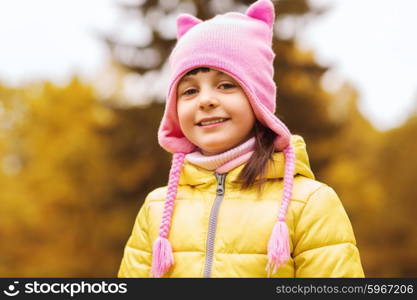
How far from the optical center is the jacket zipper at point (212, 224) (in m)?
2.64

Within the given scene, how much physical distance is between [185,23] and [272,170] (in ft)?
3.21

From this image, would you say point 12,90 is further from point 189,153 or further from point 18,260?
point 189,153

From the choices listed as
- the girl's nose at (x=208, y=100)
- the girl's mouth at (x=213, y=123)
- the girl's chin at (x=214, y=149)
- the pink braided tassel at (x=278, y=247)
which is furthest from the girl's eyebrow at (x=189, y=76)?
the pink braided tassel at (x=278, y=247)

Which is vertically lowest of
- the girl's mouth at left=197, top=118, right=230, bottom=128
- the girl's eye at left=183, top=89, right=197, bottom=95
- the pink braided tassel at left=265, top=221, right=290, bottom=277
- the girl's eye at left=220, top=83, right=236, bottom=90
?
the pink braided tassel at left=265, top=221, right=290, bottom=277

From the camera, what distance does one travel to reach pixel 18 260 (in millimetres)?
13562

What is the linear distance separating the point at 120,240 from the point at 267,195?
31.8ft

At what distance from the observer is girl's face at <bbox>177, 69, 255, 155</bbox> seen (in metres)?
2.78

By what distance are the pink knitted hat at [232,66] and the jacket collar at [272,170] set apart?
0.11 feet

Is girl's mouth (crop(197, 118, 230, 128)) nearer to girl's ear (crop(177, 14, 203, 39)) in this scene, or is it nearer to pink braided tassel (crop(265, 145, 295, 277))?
pink braided tassel (crop(265, 145, 295, 277))

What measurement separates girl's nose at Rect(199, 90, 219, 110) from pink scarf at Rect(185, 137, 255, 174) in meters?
0.23

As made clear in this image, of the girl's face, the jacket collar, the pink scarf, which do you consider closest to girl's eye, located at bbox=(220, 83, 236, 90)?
the girl's face

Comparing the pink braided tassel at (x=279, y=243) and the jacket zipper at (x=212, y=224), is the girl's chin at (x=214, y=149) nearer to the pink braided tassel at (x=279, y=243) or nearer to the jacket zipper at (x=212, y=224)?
the jacket zipper at (x=212, y=224)

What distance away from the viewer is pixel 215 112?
109 inches

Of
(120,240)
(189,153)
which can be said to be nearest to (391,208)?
(120,240)
